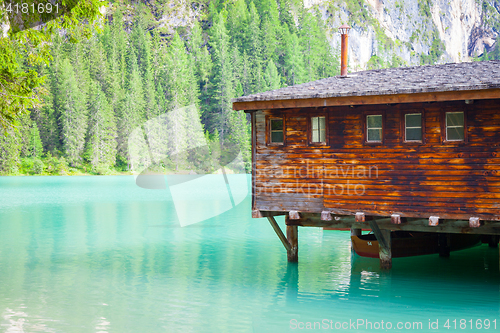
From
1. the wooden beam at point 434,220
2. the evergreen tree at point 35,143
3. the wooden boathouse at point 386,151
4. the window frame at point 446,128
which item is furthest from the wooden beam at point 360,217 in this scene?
the evergreen tree at point 35,143

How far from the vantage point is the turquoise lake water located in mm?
13539

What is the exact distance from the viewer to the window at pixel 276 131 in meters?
16.9

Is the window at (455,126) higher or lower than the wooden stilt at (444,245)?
higher

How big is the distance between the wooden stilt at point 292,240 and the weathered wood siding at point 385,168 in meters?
2.99

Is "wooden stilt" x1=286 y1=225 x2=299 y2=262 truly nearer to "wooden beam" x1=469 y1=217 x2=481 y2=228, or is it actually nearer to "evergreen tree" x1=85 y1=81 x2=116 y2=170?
"wooden beam" x1=469 y1=217 x2=481 y2=228

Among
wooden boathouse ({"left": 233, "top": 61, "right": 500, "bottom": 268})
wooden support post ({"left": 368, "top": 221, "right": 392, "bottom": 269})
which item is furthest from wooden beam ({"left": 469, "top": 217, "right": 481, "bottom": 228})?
wooden support post ({"left": 368, "top": 221, "right": 392, "bottom": 269})

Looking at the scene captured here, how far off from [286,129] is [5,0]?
834 cm

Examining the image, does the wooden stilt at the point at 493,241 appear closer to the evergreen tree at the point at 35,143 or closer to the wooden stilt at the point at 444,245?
the wooden stilt at the point at 444,245

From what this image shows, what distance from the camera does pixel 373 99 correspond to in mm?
14875

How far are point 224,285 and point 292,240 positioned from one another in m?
3.84

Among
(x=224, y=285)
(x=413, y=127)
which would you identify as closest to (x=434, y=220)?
(x=413, y=127)

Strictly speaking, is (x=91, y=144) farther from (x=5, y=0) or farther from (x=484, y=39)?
(x=484, y=39)

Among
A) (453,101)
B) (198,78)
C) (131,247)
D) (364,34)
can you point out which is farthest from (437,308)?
(364,34)

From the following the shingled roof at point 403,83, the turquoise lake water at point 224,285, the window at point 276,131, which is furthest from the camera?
the window at point 276,131
